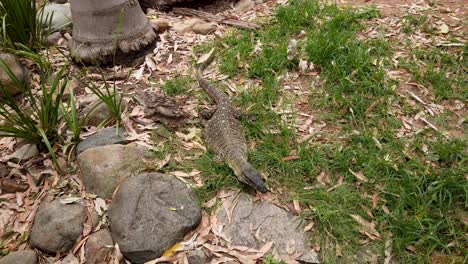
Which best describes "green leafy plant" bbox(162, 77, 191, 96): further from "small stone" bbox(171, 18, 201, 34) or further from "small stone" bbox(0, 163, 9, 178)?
"small stone" bbox(0, 163, 9, 178)

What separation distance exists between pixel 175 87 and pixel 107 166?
1452mm

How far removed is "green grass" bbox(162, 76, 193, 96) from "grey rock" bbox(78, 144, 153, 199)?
3.54ft

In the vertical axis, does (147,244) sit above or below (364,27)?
below

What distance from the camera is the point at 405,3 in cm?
579

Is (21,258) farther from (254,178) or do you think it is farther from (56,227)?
(254,178)

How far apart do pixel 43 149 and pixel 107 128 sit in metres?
0.65

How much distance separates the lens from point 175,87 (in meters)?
4.60

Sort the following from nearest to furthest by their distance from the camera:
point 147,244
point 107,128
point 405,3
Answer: point 147,244 < point 107,128 < point 405,3

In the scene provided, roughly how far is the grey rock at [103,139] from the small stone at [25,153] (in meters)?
0.44

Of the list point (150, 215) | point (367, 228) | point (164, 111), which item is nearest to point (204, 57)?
point (164, 111)

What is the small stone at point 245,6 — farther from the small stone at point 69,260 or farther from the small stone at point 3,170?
the small stone at point 69,260

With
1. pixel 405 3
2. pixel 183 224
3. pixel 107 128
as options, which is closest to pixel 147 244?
pixel 183 224

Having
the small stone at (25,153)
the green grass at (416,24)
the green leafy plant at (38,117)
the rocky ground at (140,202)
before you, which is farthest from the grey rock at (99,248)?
the green grass at (416,24)

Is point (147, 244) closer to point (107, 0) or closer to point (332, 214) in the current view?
point (332, 214)
